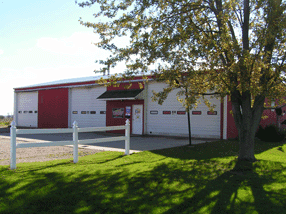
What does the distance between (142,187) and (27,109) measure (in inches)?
1022

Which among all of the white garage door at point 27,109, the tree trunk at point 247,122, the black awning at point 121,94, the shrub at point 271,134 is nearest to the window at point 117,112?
the black awning at point 121,94

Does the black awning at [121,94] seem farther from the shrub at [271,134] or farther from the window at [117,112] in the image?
the shrub at [271,134]

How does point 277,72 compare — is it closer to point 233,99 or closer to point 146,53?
point 233,99

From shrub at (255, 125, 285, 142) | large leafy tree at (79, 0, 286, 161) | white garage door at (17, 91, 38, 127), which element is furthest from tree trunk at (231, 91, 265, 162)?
white garage door at (17, 91, 38, 127)

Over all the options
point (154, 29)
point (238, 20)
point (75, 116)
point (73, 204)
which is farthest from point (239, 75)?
point (75, 116)

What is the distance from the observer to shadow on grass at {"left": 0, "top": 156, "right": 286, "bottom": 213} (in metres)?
4.66

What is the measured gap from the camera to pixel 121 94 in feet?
66.3

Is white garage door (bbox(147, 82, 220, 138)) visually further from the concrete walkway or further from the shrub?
the shrub

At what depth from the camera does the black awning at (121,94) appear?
755 inches

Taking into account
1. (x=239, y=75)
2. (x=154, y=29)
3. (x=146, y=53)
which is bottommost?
(x=239, y=75)

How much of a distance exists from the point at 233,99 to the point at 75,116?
17353 mm

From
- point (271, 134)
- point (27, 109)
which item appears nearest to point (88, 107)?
point (27, 109)

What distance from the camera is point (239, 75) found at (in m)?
7.96

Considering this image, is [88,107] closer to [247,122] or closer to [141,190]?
[247,122]
